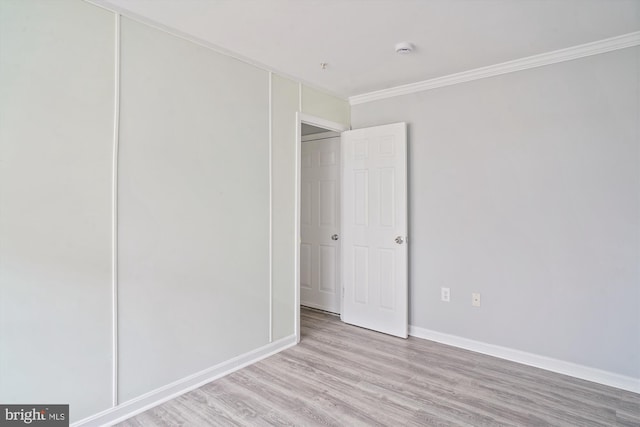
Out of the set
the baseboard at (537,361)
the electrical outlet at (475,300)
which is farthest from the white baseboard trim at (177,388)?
the electrical outlet at (475,300)

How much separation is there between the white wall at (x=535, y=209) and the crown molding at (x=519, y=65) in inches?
1.9

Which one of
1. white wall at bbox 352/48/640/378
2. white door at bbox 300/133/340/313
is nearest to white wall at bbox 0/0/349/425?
white door at bbox 300/133/340/313

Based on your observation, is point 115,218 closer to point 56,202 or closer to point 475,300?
point 56,202

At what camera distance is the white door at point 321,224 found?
4219 millimetres

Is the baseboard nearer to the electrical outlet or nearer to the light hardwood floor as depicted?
the light hardwood floor

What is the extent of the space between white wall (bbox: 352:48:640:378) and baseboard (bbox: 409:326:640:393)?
43mm

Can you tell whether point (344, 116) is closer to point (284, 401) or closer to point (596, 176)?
point (596, 176)

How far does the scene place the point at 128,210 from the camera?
2.20m

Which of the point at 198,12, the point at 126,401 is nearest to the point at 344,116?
the point at 198,12

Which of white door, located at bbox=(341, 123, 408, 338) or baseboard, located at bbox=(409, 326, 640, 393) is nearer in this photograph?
baseboard, located at bbox=(409, 326, 640, 393)

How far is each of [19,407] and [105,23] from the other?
82.9 inches

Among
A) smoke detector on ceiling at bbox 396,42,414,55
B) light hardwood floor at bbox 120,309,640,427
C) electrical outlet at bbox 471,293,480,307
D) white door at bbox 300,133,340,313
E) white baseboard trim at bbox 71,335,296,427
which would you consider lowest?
light hardwood floor at bbox 120,309,640,427

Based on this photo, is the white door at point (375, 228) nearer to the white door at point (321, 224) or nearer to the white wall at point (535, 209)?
the white wall at point (535, 209)

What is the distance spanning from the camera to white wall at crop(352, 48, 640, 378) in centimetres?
254
